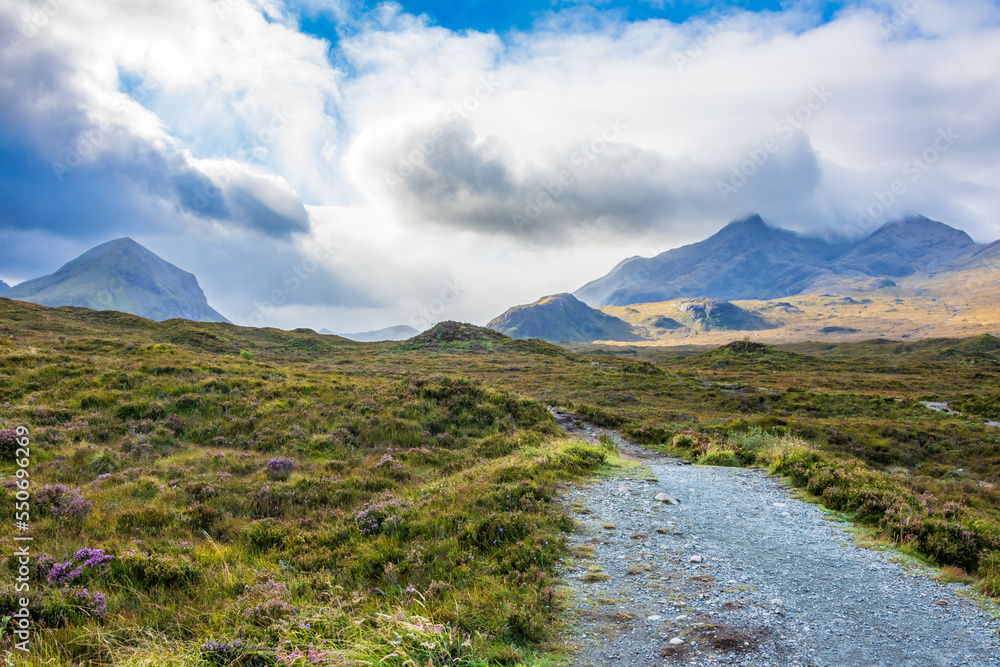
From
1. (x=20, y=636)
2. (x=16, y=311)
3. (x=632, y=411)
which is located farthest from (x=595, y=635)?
(x=16, y=311)

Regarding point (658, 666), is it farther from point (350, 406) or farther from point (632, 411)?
point (632, 411)

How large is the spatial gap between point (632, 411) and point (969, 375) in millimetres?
60703

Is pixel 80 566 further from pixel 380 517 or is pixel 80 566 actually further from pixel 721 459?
pixel 721 459

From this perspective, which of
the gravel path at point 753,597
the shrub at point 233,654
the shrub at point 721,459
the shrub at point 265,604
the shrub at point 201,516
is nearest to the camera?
the shrub at point 233,654

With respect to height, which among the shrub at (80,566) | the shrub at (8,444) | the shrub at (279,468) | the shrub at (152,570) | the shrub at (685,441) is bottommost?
the shrub at (685,441)

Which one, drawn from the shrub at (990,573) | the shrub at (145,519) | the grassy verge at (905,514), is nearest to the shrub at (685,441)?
the grassy verge at (905,514)

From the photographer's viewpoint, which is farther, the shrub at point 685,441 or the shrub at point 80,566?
the shrub at point 685,441

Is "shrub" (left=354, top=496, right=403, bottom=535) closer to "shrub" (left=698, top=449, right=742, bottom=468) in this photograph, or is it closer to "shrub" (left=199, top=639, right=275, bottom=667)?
"shrub" (left=199, top=639, right=275, bottom=667)

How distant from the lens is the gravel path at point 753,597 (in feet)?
16.4

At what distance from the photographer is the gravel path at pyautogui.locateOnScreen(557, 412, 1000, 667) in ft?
16.4

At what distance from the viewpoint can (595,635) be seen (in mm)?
5441

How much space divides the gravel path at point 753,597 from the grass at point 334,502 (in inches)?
22.0

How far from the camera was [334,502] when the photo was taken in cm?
1120

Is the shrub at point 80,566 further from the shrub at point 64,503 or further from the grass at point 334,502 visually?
the shrub at point 64,503
